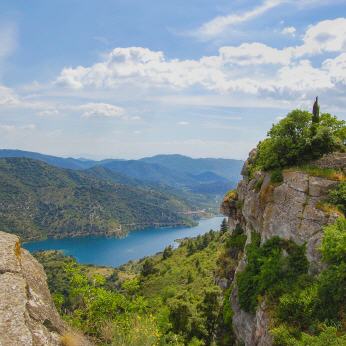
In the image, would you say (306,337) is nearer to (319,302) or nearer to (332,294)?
(319,302)

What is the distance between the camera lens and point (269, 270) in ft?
92.4

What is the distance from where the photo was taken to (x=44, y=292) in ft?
44.9

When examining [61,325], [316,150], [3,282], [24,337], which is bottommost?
[61,325]

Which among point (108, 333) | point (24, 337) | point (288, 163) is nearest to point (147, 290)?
point (288, 163)

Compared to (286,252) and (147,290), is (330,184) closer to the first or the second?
(286,252)

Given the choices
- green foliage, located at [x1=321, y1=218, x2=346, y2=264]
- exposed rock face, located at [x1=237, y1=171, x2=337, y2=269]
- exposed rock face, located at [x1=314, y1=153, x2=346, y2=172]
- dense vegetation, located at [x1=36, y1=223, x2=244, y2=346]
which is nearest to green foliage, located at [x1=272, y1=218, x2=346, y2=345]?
green foliage, located at [x1=321, y1=218, x2=346, y2=264]

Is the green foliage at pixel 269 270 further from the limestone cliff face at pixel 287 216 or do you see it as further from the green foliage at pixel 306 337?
the green foliage at pixel 306 337

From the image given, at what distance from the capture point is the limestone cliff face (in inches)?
1048

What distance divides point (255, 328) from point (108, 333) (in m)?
15.7

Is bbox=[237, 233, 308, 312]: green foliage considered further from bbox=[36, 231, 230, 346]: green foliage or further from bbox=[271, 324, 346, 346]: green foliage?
bbox=[36, 231, 230, 346]: green foliage

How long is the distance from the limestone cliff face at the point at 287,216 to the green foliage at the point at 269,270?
2.30 ft

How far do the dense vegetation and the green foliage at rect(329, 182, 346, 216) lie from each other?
14.8 meters

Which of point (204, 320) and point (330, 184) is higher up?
point (330, 184)

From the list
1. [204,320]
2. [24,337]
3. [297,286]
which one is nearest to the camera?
[24,337]
